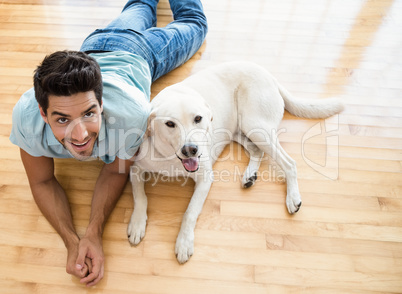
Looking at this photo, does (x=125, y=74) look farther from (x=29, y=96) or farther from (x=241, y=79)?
(x=241, y=79)

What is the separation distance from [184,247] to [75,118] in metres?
0.83

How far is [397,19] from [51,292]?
11.8 feet

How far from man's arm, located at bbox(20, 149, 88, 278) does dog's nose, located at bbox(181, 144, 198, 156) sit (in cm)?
73

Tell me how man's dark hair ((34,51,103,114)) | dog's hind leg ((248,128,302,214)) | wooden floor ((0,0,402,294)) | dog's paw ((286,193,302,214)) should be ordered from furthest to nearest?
dog's hind leg ((248,128,302,214))
dog's paw ((286,193,302,214))
wooden floor ((0,0,402,294))
man's dark hair ((34,51,103,114))

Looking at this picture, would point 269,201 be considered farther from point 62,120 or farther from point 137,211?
point 62,120

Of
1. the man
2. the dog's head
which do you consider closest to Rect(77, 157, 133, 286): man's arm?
the man

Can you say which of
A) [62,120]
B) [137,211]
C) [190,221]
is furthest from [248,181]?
[62,120]

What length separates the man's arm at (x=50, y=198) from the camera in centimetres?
173

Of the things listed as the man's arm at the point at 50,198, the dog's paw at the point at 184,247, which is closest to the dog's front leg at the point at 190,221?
the dog's paw at the point at 184,247

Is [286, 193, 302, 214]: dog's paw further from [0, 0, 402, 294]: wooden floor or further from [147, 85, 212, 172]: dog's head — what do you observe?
[147, 85, 212, 172]: dog's head

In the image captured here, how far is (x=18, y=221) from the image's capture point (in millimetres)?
1856

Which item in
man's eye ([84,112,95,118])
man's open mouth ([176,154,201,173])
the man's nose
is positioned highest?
man's eye ([84,112,95,118])

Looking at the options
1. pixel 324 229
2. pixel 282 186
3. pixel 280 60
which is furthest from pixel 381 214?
pixel 280 60

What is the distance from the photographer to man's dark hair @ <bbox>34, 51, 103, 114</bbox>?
1323 millimetres
